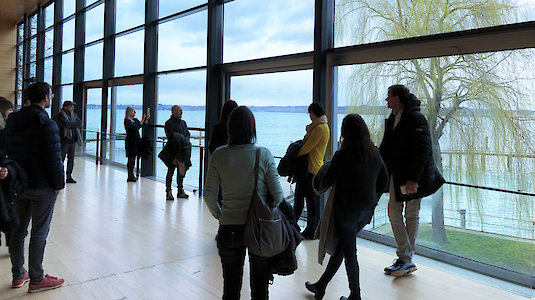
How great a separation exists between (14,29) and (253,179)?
67.0 feet

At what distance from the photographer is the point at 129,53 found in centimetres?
974

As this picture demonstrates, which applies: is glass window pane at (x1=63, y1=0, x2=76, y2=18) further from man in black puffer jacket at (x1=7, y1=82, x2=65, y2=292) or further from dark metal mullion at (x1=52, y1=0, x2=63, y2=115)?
man in black puffer jacket at (x1=7, y1=82, x2=65, y2=292)

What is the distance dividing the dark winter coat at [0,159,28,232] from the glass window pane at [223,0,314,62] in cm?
355

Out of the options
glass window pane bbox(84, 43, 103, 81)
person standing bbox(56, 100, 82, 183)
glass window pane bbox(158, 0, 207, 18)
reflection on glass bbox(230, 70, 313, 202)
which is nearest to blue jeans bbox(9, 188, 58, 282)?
reflection on glass bbox(230, 70, 313, 202)

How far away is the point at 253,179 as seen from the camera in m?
2.15

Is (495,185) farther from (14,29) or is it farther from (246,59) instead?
(14,29)

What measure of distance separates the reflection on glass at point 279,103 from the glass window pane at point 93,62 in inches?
250

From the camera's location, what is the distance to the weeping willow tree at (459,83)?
11.1 feet

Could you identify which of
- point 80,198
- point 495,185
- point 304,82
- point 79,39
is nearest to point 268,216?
point 495,185

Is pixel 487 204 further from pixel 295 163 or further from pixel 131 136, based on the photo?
pixel 131 136

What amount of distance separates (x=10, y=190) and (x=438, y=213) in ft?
11.5

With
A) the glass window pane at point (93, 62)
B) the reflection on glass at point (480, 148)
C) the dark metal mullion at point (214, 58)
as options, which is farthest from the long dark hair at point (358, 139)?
the glass window pane at point (93, 62)

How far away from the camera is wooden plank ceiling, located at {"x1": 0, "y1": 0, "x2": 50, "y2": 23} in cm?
1463

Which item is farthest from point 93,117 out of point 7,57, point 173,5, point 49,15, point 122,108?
point 7,57
